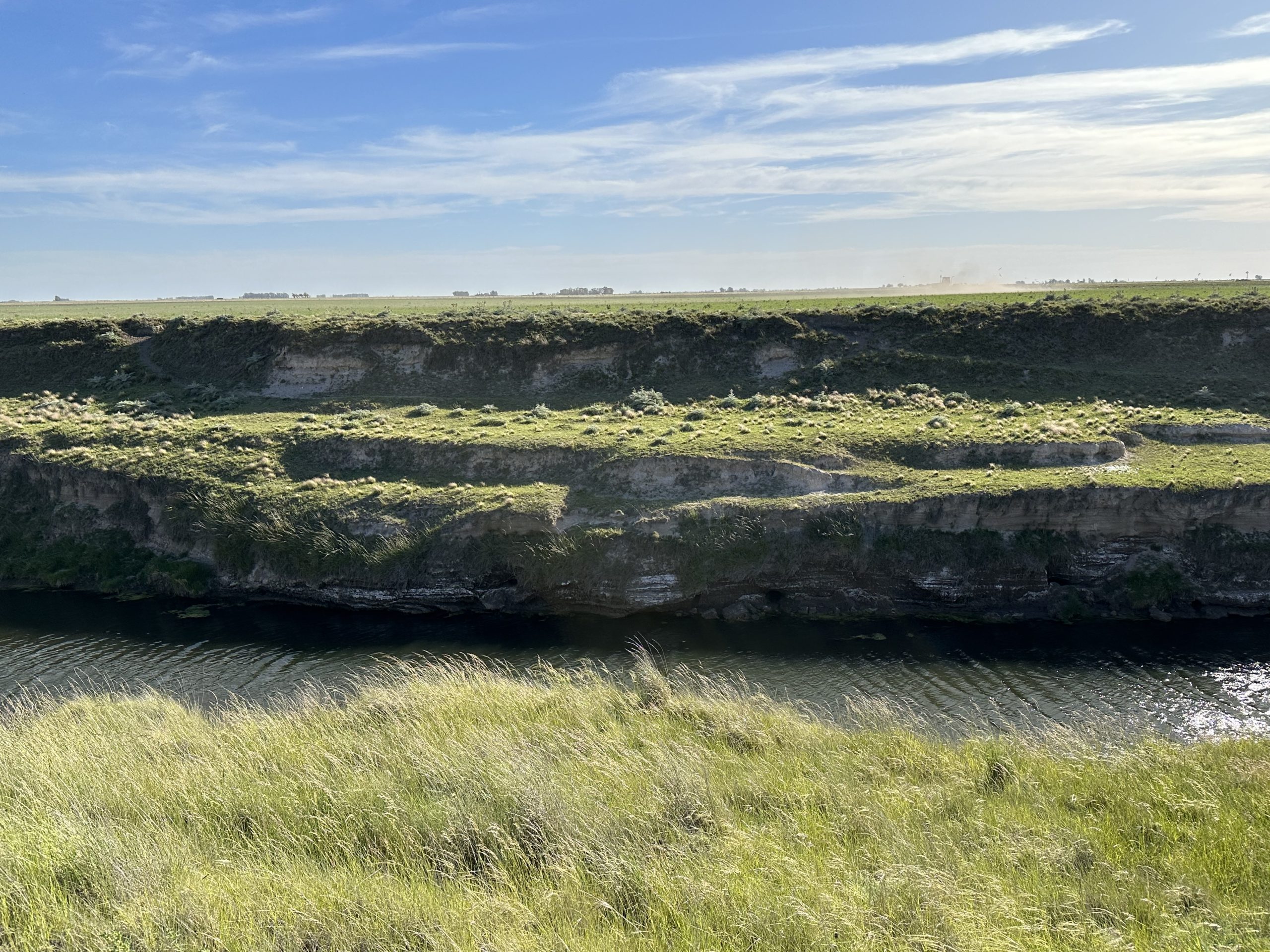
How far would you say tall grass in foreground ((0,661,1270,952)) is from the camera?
7336 millimetres

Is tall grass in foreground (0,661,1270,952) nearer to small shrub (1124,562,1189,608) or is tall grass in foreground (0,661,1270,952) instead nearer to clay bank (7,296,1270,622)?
small shrub (1124,562,1189,608)

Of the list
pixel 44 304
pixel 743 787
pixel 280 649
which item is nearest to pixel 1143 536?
pixel 743 787

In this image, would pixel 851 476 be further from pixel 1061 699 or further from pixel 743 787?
pixel 743 787

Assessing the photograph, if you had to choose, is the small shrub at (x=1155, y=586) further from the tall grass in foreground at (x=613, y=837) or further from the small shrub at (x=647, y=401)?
the small shrub at (x=647, y=401)

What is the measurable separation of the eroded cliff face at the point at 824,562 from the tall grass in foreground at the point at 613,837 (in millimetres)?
13980

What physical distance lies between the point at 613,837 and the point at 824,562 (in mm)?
20222

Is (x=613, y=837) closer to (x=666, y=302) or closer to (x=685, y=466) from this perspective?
(x=685, y=466)

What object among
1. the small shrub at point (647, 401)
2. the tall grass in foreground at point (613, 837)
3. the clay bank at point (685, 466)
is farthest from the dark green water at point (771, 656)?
the small shrub at point (647, 401)

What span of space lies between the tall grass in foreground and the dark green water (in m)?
7.51

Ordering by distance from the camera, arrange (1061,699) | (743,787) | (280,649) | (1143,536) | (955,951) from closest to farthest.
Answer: (955,951), (743,787), (1061,699), (280,649), (1143,536)

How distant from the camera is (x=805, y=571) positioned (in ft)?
91.4

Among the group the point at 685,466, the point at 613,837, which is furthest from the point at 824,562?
the point at 613,837

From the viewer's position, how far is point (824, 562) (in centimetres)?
2788

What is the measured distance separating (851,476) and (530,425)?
1689 centimetres
